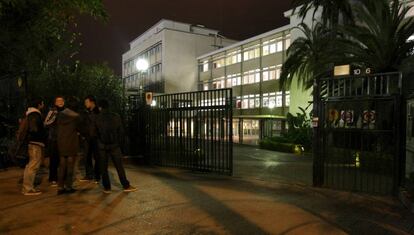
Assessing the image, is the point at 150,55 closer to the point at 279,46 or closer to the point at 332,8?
the point at 279,46

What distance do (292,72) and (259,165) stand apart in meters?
11.5

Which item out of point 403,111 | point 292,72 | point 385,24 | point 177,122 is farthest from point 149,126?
point 292,72

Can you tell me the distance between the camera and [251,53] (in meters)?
45.6

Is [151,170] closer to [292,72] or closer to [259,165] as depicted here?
[259,165]

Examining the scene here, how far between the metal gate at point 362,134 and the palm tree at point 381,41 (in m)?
7.87

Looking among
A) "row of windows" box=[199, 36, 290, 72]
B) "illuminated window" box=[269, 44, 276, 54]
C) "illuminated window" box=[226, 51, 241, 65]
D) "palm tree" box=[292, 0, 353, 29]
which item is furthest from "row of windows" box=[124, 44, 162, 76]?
"palm tree" box=[292, 0, 353, 29]

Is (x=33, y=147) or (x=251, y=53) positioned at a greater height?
(x=251, y=53)

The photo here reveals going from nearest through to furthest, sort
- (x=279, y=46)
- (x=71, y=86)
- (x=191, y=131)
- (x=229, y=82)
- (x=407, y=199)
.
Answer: (x=407, y=199), (x=191, y=131), (x=71, y=86), (x=279, y=46), (x=229, y=82)

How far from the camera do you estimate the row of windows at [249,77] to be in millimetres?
41875

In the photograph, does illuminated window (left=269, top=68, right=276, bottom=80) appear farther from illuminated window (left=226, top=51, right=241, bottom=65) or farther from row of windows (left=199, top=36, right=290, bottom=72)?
illuminated window (left=226, top=51, right=241, bottom=65)

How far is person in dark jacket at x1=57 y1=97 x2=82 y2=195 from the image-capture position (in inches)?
290

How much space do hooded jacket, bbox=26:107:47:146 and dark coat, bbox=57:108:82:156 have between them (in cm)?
46

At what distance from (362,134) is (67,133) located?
18.4 feet

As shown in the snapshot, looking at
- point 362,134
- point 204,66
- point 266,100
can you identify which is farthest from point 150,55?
point 362,134
